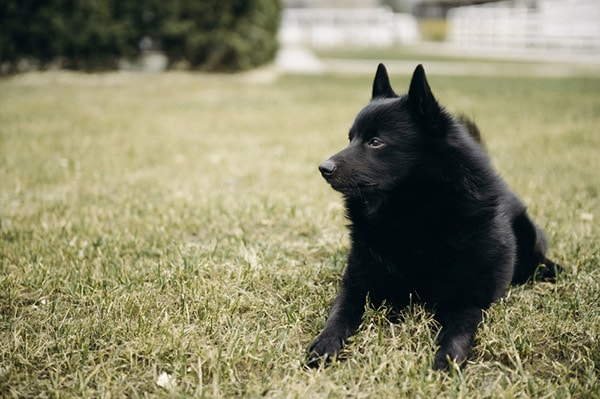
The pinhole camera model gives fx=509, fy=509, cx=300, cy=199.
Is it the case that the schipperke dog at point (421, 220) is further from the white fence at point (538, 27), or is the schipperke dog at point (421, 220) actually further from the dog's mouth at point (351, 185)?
the white fence at point (538, 27)

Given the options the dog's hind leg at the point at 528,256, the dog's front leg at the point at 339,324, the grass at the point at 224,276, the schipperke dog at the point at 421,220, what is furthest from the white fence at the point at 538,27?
the dog's front leg at the point at 339,324

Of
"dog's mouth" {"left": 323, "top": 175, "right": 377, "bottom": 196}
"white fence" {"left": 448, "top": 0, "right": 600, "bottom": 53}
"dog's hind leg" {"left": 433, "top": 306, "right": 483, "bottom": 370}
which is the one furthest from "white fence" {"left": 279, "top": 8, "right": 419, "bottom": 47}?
"dog's hind leg" {"left": 433, "top": 306, "right": 483, "bottom": 370}

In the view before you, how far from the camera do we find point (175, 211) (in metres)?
3.69

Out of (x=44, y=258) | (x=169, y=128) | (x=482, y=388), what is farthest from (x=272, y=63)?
(x=482, y=388)

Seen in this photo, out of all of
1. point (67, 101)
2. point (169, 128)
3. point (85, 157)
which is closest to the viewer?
point (85, 157)

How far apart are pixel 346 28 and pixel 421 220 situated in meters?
39.8

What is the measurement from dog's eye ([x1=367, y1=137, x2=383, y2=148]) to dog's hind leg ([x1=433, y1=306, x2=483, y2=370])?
722 mm

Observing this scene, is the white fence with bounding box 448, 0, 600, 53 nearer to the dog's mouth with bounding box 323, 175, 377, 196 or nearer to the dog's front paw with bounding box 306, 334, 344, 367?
the dog's mouth with bounding box 323, 175, 377, 196

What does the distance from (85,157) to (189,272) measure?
3292 millimetres

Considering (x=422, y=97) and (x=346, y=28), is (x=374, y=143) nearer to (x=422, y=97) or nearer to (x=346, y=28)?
(x=422, y=97)

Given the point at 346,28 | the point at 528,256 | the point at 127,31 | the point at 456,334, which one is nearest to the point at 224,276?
the point at 456,334

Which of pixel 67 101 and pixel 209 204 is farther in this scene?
pixel 67 101

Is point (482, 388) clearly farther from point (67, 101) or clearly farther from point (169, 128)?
point (67, 101)

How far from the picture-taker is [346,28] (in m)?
39.4
